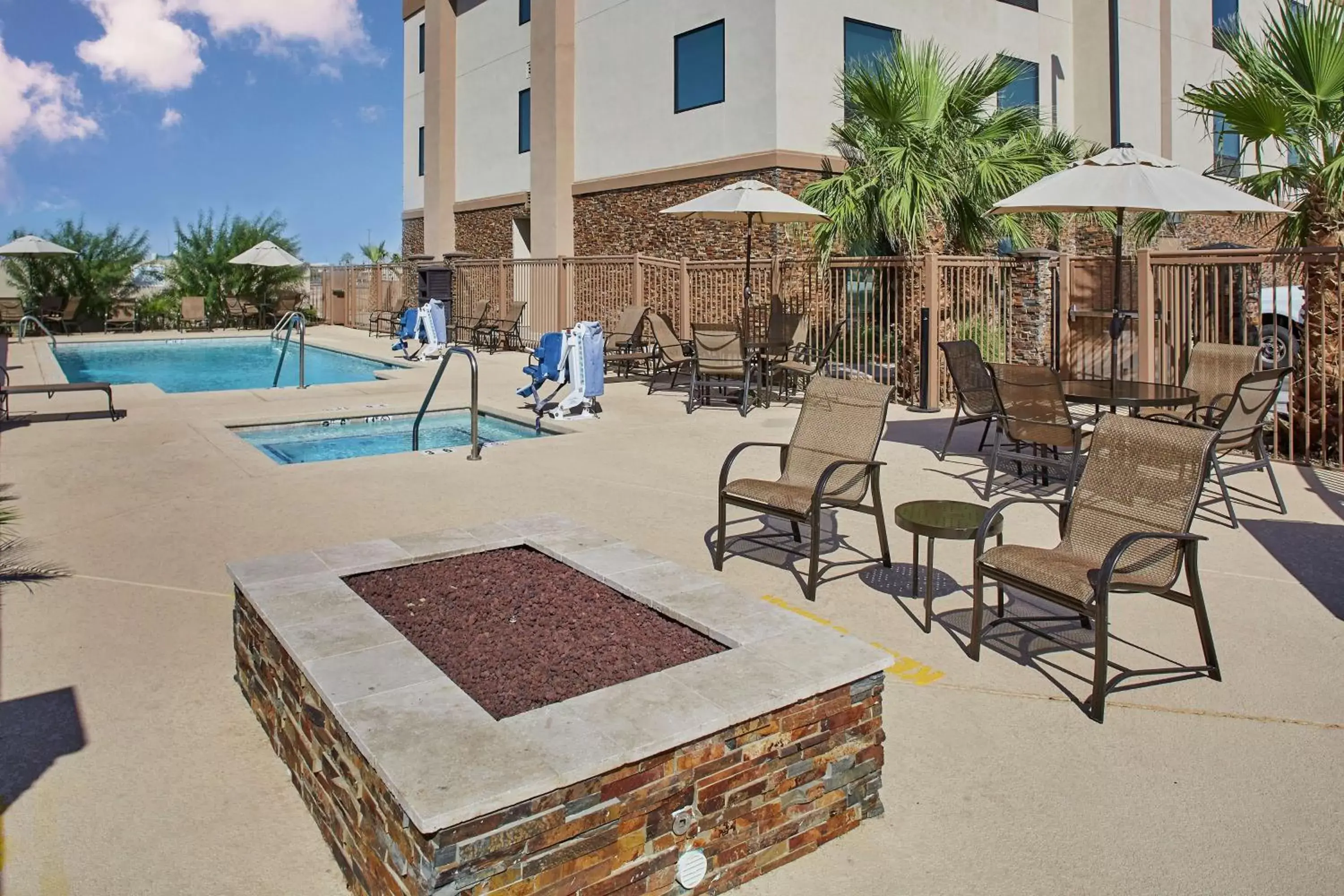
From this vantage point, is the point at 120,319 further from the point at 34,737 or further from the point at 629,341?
the point at 34,737

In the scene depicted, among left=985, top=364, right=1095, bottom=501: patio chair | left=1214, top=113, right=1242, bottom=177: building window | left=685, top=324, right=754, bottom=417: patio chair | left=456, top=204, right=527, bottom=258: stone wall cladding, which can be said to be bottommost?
left=985, top=364, right=1095, bottom=501: patio chair

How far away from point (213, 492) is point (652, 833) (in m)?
6.67

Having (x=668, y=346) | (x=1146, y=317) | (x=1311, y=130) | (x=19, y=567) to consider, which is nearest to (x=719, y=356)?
(x=668, y=346)

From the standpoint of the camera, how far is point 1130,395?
26.4ft

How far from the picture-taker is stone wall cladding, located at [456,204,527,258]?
29047 mm

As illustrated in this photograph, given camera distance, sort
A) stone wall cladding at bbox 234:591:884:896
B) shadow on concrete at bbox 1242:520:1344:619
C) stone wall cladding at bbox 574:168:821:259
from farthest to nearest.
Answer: stone wall cladding at bbox 574:168:821:259 → shadow on concrete at bbox 1242:520:1344:619 → stone wall cladding at bbox 234:591:884:896

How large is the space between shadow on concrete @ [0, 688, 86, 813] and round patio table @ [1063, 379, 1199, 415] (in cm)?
660

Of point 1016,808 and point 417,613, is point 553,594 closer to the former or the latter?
point 417,613

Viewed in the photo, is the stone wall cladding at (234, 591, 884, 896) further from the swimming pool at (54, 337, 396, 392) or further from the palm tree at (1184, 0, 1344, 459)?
the swimming pool at (54, 337, 396, 392)

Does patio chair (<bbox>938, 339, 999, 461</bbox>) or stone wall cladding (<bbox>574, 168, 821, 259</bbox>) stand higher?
stone wall cladding (<bbox>574, 168, 821, 259</bbox>)

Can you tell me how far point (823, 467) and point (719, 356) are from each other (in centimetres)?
764

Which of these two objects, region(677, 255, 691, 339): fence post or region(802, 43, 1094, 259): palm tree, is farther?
region(677, 255, 691, 339): fence post

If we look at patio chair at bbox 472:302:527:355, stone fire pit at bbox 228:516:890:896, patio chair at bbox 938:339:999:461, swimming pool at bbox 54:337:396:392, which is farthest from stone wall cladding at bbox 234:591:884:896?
patio chair at bbox 472:302:527:355

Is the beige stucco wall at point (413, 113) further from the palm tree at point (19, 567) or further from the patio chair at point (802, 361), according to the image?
the palm tree at point (19, 567)
